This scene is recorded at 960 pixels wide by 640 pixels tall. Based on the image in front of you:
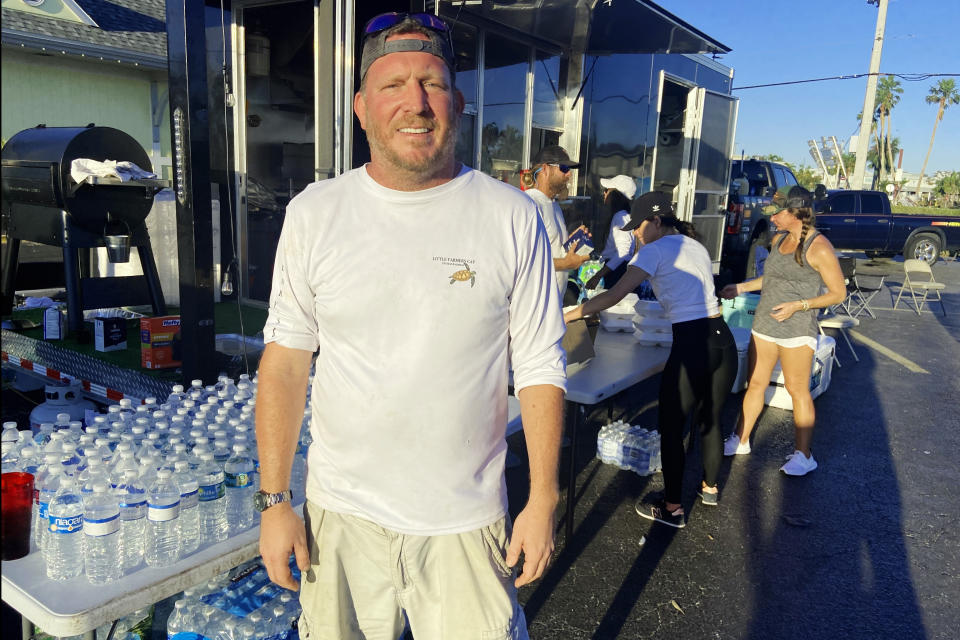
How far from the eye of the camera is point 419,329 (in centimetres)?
174

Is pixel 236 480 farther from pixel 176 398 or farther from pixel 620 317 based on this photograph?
pixel 620 317

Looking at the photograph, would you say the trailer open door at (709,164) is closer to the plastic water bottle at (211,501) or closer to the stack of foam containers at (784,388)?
the stack of foam containers at (784,388)

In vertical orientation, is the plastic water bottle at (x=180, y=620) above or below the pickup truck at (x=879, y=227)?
below

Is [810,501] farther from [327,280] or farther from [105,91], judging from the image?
[105,91]

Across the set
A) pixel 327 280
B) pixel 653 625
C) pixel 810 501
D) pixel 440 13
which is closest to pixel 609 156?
pixel 440 13

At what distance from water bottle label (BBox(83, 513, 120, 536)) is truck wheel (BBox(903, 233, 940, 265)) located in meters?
22.4

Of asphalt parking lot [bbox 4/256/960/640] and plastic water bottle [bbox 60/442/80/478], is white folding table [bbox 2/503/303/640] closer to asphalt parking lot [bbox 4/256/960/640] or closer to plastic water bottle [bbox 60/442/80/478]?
plastic water bottle [bbox 60/442/80/478]

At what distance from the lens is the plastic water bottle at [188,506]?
2.19m

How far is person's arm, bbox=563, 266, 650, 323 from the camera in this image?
4.23m

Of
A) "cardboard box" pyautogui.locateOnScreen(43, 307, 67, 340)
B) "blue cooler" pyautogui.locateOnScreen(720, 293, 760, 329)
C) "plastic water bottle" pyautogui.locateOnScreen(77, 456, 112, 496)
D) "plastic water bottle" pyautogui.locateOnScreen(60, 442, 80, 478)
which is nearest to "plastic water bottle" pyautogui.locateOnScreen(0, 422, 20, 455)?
Answer: "plastic water bottle" pyautogui.locateOnScreen(60, 442, 80, 478)

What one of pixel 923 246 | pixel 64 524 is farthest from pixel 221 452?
pixel 923 246

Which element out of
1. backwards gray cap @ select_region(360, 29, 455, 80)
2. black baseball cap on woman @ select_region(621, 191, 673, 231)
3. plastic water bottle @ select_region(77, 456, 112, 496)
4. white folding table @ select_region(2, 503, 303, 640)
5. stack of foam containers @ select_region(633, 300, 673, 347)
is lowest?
white folding table @ select_region(2, 503, 303, 640)

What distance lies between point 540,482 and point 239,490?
1293 mm

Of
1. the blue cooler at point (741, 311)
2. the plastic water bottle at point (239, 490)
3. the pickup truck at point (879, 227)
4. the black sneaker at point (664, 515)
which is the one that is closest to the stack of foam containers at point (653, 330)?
the black sneaker at point (664, 515)
